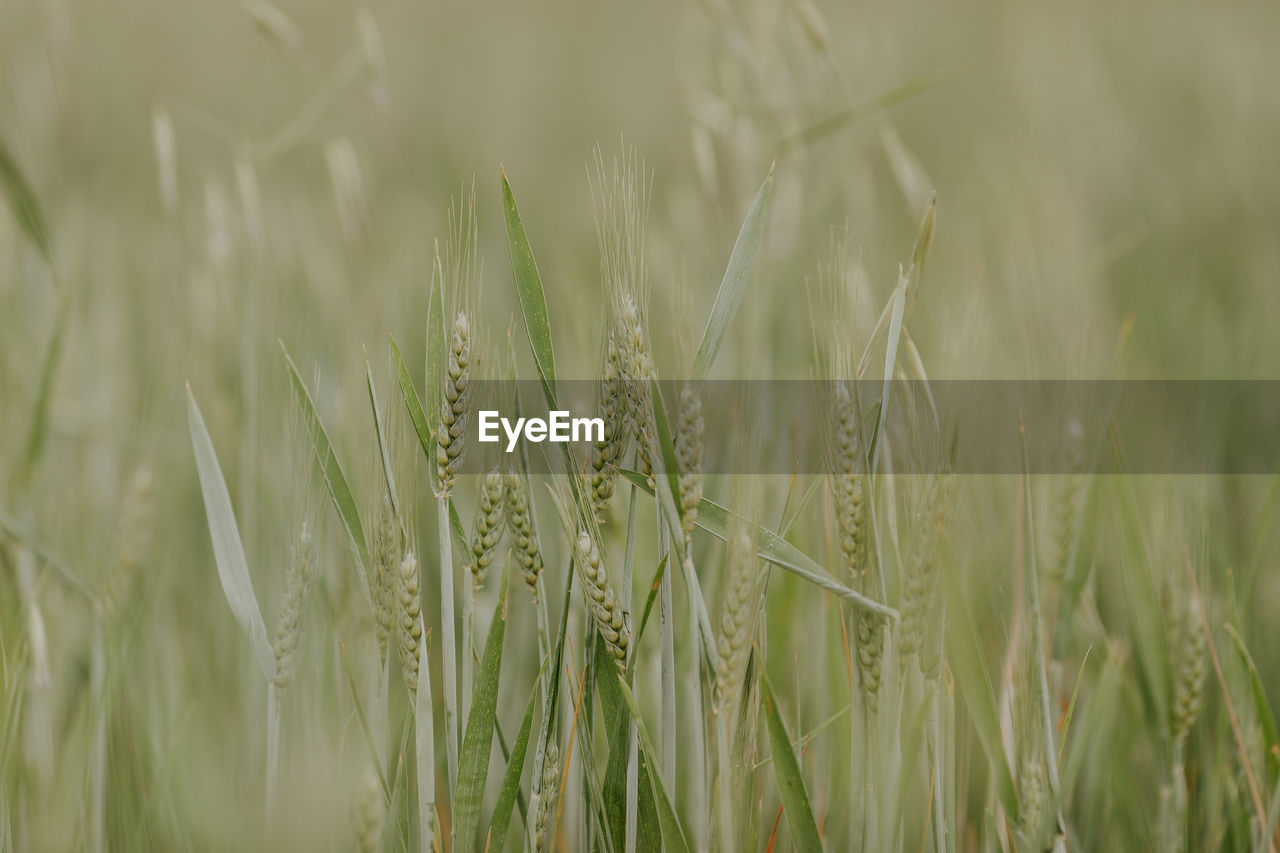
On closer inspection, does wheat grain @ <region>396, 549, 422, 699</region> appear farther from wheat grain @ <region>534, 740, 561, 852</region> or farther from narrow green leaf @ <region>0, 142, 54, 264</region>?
narrow green leaf @ <region>0, 142, 54, 264</region>

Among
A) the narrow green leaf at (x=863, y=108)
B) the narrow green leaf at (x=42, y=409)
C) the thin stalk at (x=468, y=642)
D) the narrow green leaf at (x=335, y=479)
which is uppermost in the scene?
the narrow green leaf at (x=863, y=108)

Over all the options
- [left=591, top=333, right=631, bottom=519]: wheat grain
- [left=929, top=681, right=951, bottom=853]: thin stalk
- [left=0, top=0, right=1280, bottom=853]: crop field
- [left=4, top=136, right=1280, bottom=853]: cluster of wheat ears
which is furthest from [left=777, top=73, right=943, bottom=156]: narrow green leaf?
[left=929, top=681, right=951, bottom=853]: thin stalk

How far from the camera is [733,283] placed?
1.22ft

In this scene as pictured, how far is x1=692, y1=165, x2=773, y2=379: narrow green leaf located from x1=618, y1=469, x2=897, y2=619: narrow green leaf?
68 millimetres

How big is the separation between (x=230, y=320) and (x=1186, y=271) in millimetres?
1386

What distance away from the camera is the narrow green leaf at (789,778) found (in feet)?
1.10

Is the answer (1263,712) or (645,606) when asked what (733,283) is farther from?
(1263,712)

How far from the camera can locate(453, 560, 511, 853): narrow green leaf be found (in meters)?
0.36

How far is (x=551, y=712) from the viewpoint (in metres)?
0.37

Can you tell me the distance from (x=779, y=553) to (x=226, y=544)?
296 millimetres

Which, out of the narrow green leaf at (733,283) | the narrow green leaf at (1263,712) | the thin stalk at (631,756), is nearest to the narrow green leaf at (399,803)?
the thin stalk at (631,756)

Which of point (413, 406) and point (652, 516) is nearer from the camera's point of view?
point (413, 406)

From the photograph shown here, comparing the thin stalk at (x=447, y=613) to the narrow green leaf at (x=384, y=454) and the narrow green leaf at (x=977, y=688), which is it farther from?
the narrow green leaf at (x=977, y=688)

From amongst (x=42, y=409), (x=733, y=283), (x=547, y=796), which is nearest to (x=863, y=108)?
(x=733, y=283)
